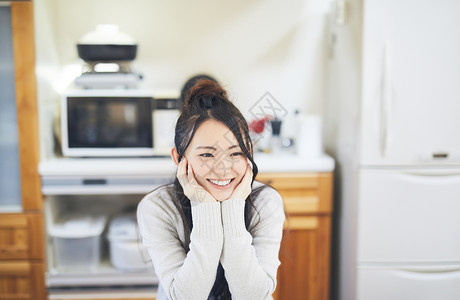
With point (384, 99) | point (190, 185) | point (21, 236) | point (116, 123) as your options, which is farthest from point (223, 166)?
point (21, 236)

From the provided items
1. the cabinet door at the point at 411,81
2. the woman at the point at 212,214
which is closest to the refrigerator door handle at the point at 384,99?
the cabinet door at the point at 411,81

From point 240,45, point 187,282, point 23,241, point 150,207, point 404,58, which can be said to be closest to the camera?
point 187,282

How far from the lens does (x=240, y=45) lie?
2.49 meters

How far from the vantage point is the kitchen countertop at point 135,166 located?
204 cm

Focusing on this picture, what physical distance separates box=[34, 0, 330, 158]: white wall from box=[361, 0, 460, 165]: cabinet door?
0.65 metres

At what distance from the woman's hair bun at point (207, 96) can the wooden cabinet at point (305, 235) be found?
1171 millimetres

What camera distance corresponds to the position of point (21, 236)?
6.84ft

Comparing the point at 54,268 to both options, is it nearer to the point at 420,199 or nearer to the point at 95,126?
the point at 95,126

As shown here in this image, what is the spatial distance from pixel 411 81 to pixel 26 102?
69.2 inches

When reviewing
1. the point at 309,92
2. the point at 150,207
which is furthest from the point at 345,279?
the point at 150,207

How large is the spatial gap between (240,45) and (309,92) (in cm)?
49

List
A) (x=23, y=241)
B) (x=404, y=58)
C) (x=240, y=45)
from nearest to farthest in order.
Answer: (x=404, y=58)
(x=23, y=241)
(x=240, y=45)

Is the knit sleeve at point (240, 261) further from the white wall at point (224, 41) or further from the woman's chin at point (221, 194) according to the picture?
the white wall at point (224, 41)

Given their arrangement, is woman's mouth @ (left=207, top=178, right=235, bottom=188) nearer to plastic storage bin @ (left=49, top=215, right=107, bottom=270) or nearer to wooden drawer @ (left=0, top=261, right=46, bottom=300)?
Result: plastic storage bin @ (left=49, top=215, right=107, bottom=270)
